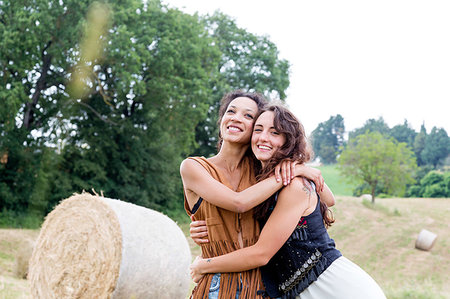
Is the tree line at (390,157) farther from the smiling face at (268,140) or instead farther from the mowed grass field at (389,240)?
the smiling face at (268,140)

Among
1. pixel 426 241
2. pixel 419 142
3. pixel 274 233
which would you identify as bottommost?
pixel 426 241

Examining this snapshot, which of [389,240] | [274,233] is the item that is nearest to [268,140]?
[274,233]

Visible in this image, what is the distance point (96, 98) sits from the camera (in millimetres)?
21500

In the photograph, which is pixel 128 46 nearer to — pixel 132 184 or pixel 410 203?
pixel 132 184

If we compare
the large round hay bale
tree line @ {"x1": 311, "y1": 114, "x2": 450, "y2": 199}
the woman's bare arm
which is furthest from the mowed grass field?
the woman's bare arm

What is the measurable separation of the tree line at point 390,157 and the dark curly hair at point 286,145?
2.92m

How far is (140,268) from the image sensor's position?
19.5 ft

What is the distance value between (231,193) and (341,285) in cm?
77

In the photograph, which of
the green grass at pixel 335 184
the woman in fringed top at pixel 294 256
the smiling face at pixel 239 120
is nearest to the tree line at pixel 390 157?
the green grass at pixel 335 184

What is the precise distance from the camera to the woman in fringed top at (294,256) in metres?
2.48

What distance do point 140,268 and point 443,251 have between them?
21.3 m

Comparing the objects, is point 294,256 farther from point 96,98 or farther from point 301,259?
point 96,98

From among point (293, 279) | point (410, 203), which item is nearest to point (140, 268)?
point (293, 279)

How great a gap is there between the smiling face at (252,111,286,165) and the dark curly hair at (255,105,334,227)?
0.08 feet
